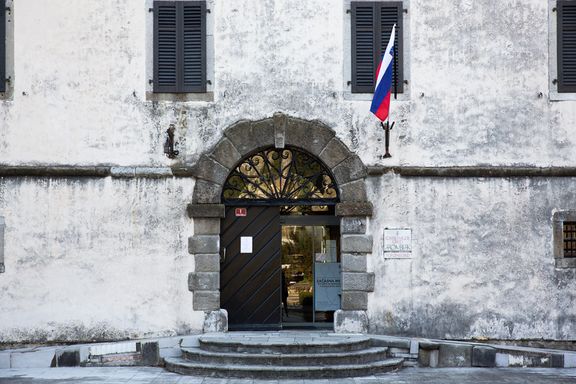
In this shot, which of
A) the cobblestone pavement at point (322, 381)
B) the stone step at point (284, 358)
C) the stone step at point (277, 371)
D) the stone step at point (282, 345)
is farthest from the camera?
the stone step at point (282, 345)

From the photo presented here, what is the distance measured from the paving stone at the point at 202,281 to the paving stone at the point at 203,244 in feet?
1.16

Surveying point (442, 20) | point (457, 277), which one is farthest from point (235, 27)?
point (457, 277)

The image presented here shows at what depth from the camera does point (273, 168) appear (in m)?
15.9

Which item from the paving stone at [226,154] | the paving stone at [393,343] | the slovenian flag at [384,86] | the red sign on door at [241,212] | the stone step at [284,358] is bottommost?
the stone step at [284,358]

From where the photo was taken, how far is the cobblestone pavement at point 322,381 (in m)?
13.4

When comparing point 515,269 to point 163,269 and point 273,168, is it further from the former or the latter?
point 163,269

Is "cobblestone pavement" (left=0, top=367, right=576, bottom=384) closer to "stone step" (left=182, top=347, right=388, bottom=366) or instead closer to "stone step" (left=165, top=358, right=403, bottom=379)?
"stone step" (left=165, top=358, right=403, bottom=379)

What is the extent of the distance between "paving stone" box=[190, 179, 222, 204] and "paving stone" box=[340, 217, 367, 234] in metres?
2.00

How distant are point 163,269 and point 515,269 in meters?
5.46

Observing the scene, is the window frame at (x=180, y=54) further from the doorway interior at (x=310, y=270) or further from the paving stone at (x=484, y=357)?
the paving stone at (x=484, y=357)

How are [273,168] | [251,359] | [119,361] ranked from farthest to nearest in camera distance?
[273,168] → [119,361] → [251,359]

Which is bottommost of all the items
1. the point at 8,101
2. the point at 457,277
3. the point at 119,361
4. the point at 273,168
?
the point at 119,361

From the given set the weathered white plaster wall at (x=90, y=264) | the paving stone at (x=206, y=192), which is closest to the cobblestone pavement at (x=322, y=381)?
the weathered white plaster wall at (x=90, y=264)

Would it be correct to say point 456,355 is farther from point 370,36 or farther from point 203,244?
point 370,36
